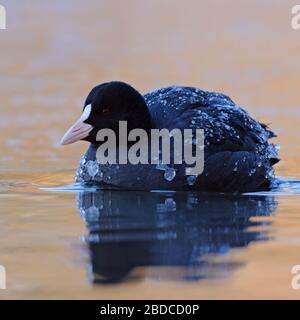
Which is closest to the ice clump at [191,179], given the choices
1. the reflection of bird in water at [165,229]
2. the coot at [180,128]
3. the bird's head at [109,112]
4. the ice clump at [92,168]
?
the coot at [180,128]

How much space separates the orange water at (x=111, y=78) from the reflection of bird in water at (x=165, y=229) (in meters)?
0.12

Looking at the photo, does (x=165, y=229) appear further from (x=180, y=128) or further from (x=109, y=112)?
(x=109, y=112)

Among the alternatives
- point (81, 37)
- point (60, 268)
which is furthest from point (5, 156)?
point (81, 37)

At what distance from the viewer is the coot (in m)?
8.64

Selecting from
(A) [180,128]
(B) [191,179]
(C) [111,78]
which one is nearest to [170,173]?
(B) [191,179]

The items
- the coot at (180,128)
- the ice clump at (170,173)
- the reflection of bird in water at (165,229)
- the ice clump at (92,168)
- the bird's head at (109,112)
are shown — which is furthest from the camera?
the ice clump at (92,168)

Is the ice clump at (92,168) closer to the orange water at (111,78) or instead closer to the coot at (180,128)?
the coot at (180,128)

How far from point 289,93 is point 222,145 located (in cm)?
623

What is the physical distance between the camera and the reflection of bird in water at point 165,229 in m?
6.06

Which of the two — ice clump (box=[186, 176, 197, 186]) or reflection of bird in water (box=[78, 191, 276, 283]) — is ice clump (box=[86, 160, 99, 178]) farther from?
ice clump (box=[186, 176, 197, 186])

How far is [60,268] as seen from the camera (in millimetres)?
5992

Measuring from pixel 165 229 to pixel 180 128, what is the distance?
1747 mm

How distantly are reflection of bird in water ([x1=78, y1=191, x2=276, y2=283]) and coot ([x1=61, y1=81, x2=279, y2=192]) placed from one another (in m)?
0.15

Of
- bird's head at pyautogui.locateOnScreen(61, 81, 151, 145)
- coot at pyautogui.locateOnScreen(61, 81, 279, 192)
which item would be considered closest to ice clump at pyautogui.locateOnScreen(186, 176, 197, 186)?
coot at pyautogui.locateOnScreen(61, 81, 279, 192)
